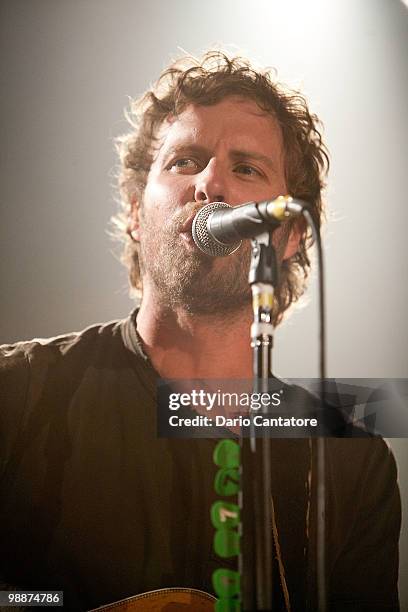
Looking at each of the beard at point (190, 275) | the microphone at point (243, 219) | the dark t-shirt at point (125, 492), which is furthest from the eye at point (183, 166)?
the dark t-shirt at point (125, 492)

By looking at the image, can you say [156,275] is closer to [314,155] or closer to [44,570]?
[314,155]

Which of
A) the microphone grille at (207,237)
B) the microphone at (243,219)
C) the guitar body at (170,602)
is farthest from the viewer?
the guitar body at (170,602)

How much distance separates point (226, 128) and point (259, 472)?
Answer: 93cm

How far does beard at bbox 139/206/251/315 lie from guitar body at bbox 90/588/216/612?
741mm

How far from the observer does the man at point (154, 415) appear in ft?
5.87

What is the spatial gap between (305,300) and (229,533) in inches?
25.8

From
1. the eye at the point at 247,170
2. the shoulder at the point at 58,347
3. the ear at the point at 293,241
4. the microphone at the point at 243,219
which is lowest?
the shoulder at the point at 58,347

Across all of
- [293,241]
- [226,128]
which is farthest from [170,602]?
[226,128]

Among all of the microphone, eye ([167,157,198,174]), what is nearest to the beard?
eye ([167,157,198,174])

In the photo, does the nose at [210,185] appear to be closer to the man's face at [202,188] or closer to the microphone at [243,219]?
the man's face at [202,188]

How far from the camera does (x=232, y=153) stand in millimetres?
1886

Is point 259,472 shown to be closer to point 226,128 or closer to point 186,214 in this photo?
point 186,214

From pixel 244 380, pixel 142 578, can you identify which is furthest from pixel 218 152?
pixel 142 578

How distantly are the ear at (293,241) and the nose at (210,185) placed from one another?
21cm
